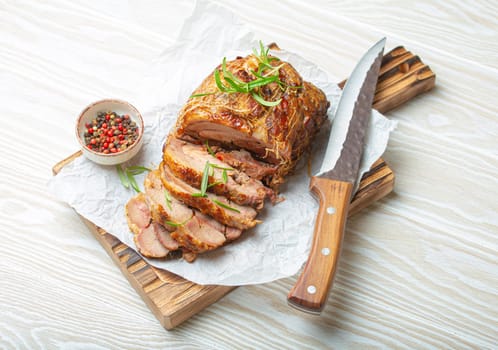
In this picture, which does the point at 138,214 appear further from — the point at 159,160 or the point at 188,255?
the point at 159,160

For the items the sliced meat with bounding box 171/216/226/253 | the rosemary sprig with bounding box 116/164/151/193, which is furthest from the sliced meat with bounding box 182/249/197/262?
the rosemary sprig with bounding box 116/164/151/193

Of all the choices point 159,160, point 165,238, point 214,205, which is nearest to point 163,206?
point 165,238

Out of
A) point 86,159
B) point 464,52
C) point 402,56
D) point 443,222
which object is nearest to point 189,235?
point 86,159

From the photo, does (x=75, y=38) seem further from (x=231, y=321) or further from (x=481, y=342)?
(x=481, y=342)

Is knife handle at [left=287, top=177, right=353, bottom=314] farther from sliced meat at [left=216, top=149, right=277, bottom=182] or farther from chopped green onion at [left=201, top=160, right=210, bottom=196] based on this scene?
chopped green onion at [left=201, top=160, right=210, bottom=196]

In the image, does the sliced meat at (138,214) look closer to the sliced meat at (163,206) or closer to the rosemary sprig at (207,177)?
the sliced meat at (163,206)
